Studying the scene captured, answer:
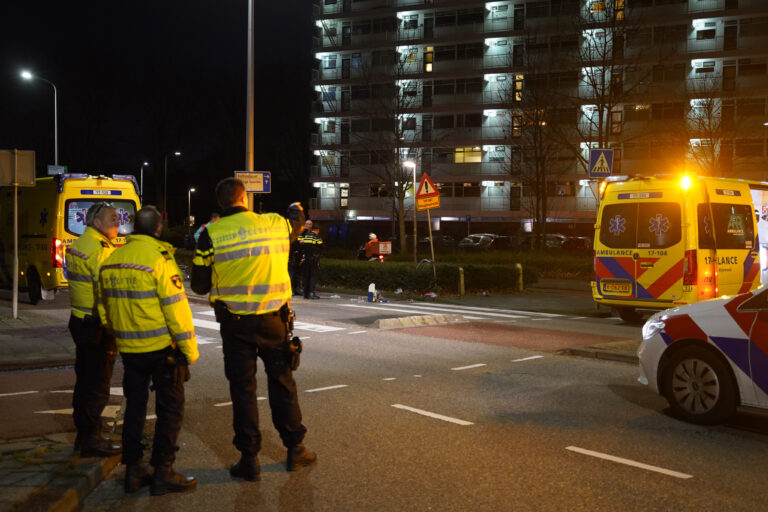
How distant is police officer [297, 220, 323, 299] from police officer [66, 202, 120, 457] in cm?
1301

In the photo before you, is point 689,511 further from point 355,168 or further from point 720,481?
point 355,168

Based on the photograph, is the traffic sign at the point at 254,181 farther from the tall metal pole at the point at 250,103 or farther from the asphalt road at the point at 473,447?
the asphalt road at the point at 473,447

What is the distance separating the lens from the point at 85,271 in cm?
566

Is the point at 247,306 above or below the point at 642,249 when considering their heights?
below

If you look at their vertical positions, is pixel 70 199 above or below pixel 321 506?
above

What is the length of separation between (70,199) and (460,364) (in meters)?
9.98

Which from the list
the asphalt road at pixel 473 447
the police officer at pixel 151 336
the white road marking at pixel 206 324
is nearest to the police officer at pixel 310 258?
the white road marking at pixel 206 324

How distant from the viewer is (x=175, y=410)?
16.1ft

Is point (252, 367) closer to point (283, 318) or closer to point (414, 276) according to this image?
point (283, 318)

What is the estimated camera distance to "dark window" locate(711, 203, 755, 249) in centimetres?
1297

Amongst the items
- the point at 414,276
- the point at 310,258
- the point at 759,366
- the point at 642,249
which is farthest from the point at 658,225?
the point at 310,258

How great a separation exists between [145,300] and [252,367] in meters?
0.82

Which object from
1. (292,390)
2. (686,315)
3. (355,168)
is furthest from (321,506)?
(355,168)

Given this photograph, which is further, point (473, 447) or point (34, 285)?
point (34, 285)
